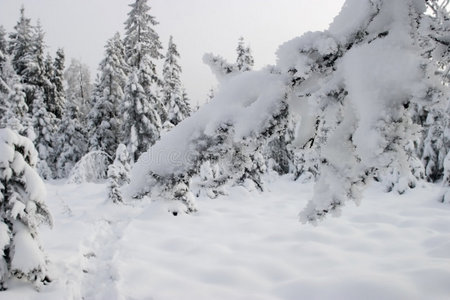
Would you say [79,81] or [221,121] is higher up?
[79,81]

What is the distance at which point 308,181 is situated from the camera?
861 inches

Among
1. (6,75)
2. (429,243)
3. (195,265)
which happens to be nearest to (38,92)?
(6,75)

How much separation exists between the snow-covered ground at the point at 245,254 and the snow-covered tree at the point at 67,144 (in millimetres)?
19377

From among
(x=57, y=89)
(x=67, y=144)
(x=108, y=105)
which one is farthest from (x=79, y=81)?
(x=108, y=105)

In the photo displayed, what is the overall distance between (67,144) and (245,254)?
88.7 ft

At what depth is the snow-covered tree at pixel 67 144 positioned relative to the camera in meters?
29.9

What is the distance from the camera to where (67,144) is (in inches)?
1179

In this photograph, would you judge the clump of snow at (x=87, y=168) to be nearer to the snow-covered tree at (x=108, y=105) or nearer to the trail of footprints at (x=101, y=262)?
the trail of footprints at (x=101, y=262)

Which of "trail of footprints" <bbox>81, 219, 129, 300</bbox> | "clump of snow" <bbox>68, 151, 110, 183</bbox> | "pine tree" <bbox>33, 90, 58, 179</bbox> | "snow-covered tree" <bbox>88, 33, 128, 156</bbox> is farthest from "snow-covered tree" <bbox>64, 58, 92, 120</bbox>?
"trail of footprints" <bbox>81, 219, 129, 300</bbox>

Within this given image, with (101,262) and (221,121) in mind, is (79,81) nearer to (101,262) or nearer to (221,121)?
(101,262)

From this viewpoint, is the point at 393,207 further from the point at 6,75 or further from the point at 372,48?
the point at 6,75

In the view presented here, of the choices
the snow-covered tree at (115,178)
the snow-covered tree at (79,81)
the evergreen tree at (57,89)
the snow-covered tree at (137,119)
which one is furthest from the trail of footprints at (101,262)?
the snow-covered tree at (79,81)

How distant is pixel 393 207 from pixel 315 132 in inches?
441

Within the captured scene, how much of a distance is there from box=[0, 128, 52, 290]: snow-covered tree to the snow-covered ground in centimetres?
34
